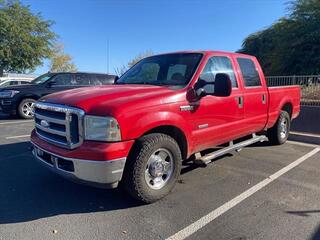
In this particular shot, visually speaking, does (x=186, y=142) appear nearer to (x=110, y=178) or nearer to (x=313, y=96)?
(x=110, y=178)

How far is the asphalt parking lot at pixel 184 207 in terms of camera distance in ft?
11.7

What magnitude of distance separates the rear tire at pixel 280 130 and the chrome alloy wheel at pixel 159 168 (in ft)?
11.9

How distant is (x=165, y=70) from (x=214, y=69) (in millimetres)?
755

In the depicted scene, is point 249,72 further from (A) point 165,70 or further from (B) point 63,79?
(B) point 63,79

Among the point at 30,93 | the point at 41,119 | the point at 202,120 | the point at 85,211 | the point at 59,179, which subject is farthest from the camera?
the point at 30,93

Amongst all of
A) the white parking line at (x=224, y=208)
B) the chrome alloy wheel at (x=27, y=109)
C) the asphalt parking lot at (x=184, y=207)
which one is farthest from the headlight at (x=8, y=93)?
the white parking line at (x=224, y=208)

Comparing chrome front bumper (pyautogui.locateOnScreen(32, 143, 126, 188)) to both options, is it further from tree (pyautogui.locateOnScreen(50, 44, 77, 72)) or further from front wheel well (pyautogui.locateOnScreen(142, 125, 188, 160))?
tree (pyautogui.locateOnScreen(50, 44, 77, 72))

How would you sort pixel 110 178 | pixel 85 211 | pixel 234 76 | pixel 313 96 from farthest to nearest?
1. pixel 313 96
2. pixel 234 76
3. pixel 85 211
4. pixel 110 178

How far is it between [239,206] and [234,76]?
7.59ft

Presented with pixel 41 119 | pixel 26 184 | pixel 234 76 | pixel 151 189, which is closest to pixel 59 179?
pixel 26 184

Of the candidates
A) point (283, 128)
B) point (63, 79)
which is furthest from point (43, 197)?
point (63, 79)

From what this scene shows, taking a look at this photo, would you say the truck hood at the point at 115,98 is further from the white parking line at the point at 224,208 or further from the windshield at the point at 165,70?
the white parking line at the point at 224,208

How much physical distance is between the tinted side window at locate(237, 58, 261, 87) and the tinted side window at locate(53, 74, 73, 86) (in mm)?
8317

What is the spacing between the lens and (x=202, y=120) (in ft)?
15.8
